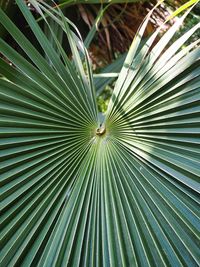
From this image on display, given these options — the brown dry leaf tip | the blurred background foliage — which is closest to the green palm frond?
the brown dry leaf tip

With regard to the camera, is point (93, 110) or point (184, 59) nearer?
point (184, 59)

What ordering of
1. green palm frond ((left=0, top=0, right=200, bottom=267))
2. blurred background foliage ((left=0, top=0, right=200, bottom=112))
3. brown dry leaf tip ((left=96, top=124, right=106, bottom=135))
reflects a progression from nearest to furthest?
green palm frond ((left=0, top=0, right=200, bottom=267)) < brown dry leaf tip ((left=96, top=124, right=106, bottom=135)) < blurred background foliage ((left=0, top=0, right=200, bottom=112))

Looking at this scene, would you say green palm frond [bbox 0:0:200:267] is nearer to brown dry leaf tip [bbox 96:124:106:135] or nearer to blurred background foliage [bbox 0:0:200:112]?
brown dry leaf tip [bbox 96:124:106:135]

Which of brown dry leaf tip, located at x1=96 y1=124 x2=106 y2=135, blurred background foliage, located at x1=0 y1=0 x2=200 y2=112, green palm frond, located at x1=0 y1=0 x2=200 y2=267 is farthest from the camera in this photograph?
blurred background foliage, located at x1=0 y1=0 x2=200 y2=112

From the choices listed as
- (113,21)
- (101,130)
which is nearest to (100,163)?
(101,130)

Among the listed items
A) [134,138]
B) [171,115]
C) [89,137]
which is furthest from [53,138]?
[171,115]

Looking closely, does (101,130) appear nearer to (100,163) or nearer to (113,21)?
(100,163)

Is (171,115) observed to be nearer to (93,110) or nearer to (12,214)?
(93,110)

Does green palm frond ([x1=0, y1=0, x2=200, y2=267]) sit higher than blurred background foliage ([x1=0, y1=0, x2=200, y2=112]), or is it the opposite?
blurred background foliage ([x1=0, y1=0, x2=200, y2=112])
